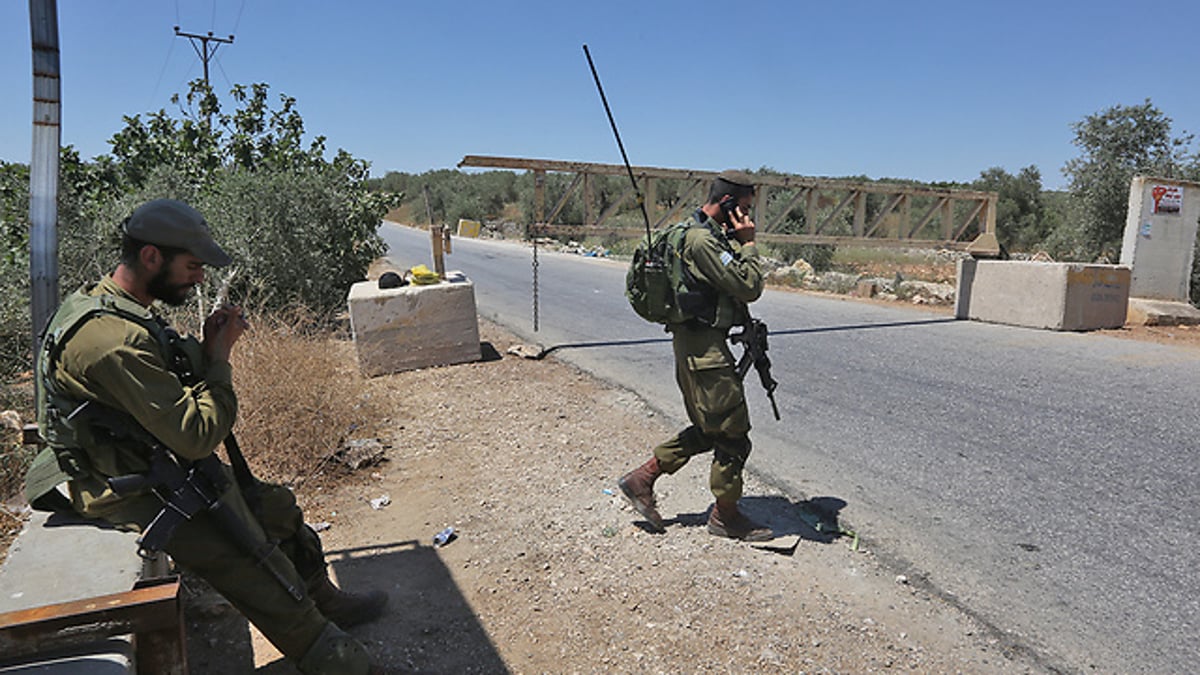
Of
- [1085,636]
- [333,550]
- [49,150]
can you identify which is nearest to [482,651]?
[333,550]

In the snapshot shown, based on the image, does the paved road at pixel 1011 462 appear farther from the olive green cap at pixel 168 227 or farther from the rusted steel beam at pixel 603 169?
the olive green cap at pixel 168 227

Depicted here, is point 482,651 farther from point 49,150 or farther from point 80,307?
point 49,150

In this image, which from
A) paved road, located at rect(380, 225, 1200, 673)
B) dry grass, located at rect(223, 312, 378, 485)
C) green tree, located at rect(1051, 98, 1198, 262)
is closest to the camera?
paved road, located at rect(380, 225, 1200, 673)

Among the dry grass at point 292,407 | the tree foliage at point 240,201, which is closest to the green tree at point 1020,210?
the tree foliage at point 240,201

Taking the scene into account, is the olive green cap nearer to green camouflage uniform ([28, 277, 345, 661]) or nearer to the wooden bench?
green camouflage uniform ([28, 277, 345, 661])

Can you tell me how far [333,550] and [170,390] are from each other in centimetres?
213

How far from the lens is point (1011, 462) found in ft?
16.7

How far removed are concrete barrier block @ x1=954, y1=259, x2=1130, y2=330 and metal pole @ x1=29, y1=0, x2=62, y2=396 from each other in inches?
480

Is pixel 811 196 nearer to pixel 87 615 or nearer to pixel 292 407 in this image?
pixel 292 407

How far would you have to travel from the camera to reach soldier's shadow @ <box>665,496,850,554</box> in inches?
158

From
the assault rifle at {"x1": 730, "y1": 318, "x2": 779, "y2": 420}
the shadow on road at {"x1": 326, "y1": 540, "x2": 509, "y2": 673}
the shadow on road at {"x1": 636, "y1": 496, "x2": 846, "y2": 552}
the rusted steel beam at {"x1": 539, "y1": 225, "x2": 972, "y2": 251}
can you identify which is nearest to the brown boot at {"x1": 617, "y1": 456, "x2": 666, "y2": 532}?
the shadow on road at {"x1": 636, "y1": 496, "x2": 846, "y2": 552}

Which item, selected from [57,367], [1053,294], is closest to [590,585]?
[57,367]

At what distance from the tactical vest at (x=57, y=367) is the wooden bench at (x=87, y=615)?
37 centimetres

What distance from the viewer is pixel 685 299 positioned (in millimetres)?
3783
